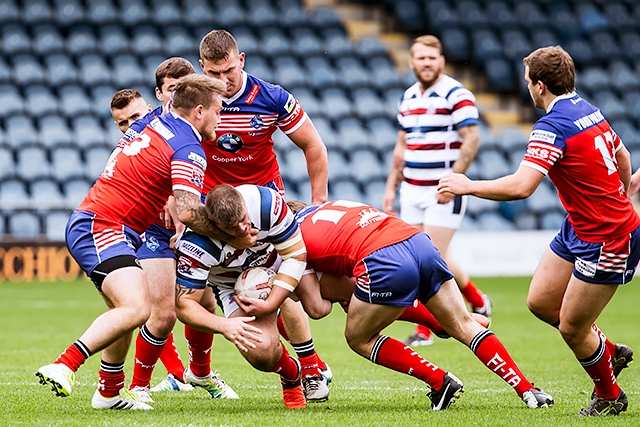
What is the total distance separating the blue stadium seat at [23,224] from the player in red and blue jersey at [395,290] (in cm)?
1010

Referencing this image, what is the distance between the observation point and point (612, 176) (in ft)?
17.8

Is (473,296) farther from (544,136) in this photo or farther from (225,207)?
(225,207)

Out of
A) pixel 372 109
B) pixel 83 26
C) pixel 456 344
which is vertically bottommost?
pixel 456 344

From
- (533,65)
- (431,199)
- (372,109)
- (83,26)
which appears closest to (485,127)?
(372,109)

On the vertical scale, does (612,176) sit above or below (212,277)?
above

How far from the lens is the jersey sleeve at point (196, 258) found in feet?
17.8

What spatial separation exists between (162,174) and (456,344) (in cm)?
449

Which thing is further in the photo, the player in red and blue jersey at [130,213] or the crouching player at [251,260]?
the crouching player at [251,260]

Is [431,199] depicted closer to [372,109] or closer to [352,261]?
[352,261]

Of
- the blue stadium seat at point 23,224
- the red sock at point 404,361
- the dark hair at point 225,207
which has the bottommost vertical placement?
the blue stadium seat at point 23,224

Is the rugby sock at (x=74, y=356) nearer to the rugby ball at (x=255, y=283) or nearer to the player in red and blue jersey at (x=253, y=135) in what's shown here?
the rugby ball at (x=255, y=283)

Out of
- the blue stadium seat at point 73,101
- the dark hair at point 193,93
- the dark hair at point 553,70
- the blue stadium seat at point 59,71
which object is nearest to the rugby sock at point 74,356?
the dark hair at point 193,93

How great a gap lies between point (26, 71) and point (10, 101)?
801 mm

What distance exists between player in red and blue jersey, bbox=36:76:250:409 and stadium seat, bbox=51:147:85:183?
1064 cm
